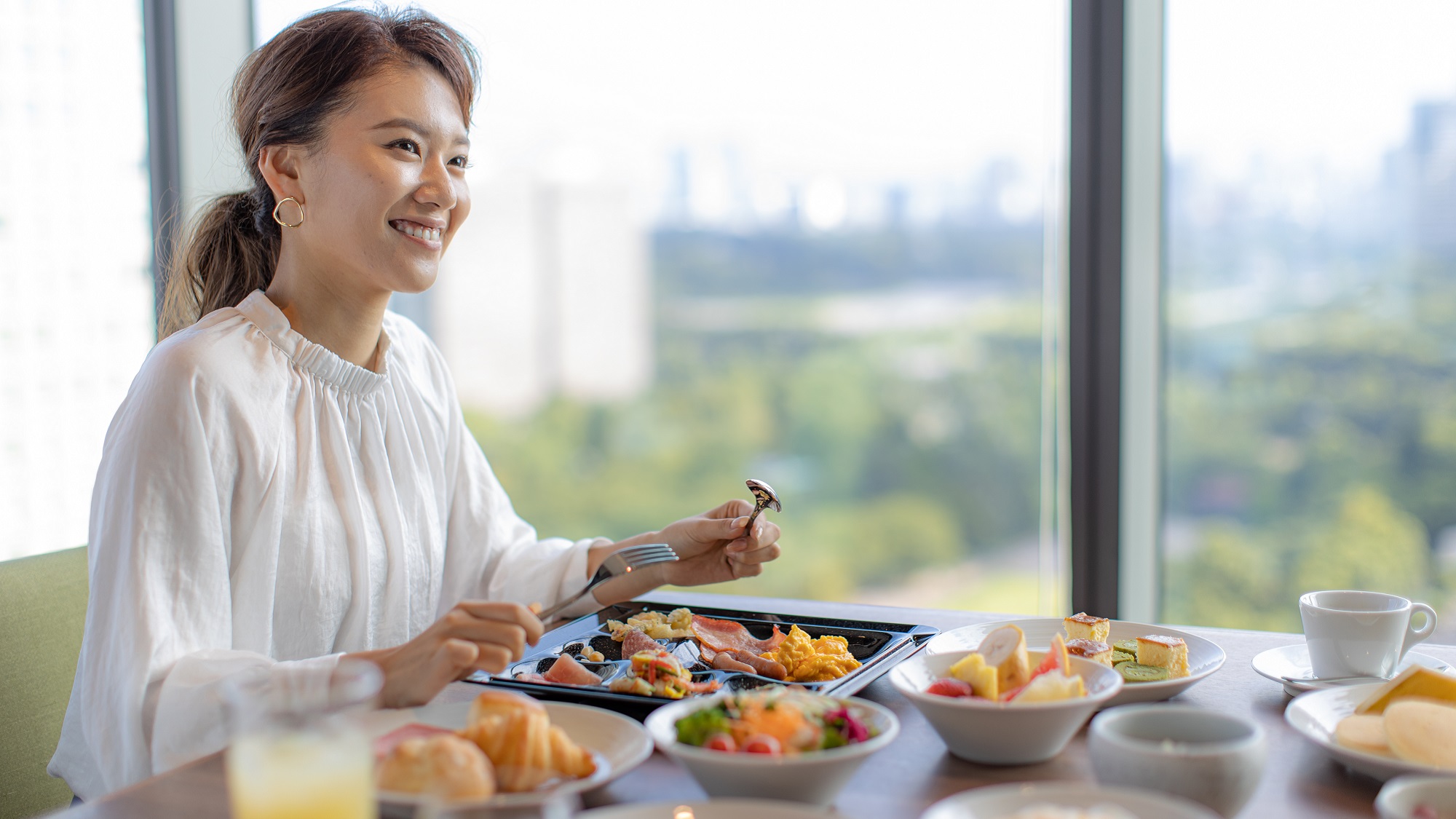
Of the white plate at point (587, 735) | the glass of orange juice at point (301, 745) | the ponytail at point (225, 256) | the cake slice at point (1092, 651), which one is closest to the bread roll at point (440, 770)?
the white plate at point (587, 735)

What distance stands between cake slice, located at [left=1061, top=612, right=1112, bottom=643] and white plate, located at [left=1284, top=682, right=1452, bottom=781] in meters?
0.21

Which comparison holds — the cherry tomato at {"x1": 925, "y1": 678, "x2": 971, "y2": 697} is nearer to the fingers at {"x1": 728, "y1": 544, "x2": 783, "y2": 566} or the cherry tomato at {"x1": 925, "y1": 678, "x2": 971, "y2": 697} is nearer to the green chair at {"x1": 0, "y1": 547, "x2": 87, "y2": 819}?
the fingers at {"x1": 728, "y1": 544, "x2": 783, "y2": 566}

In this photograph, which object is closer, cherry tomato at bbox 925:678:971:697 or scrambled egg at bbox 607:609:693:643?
cherry tomato at bbox 925:678:971:697

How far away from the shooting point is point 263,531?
4.92ft

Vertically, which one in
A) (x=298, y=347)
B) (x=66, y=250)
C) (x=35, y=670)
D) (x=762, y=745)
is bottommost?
(x=35, y=670)

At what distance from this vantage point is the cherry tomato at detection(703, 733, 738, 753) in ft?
3.08

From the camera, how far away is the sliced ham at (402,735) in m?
0.98

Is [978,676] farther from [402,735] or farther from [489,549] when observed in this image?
[489,549]

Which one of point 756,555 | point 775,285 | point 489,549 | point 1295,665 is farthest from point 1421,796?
point 775,285

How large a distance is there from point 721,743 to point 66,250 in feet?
8.98

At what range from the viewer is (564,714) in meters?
1.11

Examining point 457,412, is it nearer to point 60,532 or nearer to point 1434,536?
point 60,532

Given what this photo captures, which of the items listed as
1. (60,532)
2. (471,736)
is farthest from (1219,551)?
(60,532)

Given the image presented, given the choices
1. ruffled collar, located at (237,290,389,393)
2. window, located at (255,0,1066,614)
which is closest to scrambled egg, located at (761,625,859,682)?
ruffled collar, located at (237,290,389,393)
